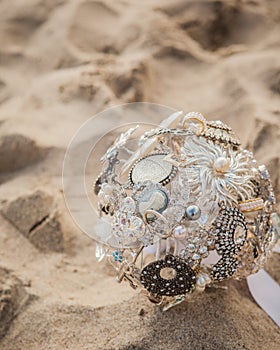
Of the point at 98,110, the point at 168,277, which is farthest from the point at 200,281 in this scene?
the point at 98,110

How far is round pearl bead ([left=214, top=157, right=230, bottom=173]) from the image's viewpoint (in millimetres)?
994

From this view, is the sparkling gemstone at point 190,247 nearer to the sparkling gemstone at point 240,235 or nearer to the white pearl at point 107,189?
the sparkling gemstone at point 240,235

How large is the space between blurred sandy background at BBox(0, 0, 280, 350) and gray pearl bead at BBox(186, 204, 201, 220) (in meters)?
0.25

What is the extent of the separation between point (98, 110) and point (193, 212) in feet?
2.39

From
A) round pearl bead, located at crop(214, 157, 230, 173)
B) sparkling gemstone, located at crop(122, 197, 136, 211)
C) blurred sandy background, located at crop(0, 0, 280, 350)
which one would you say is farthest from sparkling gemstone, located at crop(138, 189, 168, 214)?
blurred sandy background, located at crop(0, 0, 280, 350)

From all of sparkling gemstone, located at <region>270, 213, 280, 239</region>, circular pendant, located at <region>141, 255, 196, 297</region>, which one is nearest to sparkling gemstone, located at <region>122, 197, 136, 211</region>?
circular pendant, located at <region>141, 255, 196, 297</region>

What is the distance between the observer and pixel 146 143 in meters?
1.10

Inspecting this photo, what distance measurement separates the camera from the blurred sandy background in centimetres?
108

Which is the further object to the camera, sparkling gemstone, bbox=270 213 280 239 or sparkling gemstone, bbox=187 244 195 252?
sparkling gemstone, bbox=270 213 280 239

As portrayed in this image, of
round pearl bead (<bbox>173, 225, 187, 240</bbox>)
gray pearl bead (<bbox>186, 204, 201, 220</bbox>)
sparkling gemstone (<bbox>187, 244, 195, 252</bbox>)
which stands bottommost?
sparkling gemstone (<bbox>187, 244, 195, 252</bbox>)

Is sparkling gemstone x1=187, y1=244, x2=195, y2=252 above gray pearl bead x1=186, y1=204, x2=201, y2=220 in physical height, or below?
below

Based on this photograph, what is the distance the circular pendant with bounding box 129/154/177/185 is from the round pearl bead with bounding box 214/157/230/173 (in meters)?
0.09

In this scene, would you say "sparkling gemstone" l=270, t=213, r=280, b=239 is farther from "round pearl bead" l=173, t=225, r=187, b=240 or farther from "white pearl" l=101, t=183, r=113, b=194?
"white pearl" l=101, t=183, r=113, b=194

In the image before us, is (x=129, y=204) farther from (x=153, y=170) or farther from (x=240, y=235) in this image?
(x=240, y=235)
